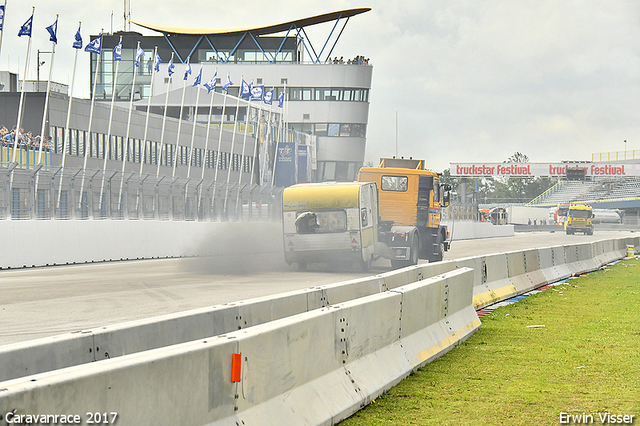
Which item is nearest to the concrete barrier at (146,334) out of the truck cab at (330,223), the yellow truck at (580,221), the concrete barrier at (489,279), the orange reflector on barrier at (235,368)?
the orange reflector on barrier at (235,368)

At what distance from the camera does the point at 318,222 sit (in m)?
25.0

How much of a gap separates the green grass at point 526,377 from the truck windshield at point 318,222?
37.8 feet

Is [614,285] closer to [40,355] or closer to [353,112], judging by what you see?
[40,355]

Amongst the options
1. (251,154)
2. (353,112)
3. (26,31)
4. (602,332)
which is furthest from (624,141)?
(602,332)

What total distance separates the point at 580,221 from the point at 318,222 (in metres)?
59.7

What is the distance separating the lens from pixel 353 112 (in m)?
93.1

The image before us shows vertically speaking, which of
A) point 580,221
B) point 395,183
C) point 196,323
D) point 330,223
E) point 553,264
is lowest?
point 553,264

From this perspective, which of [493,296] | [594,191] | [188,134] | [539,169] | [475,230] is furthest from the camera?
[594,191]

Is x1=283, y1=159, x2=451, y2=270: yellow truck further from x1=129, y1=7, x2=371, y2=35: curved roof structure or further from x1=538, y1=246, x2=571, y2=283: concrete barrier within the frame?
x1=129, y1=7, x2=371, y2=35: curved roof structure

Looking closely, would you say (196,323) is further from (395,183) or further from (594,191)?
(594,191)

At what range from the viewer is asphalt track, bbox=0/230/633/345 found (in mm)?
12930

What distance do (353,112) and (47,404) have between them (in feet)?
296

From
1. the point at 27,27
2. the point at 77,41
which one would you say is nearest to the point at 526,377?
the point at 27,27

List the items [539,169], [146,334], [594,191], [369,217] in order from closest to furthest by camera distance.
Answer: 1. [146,334]
2. [369,217]
3. [539,169]
4. [594,191]
